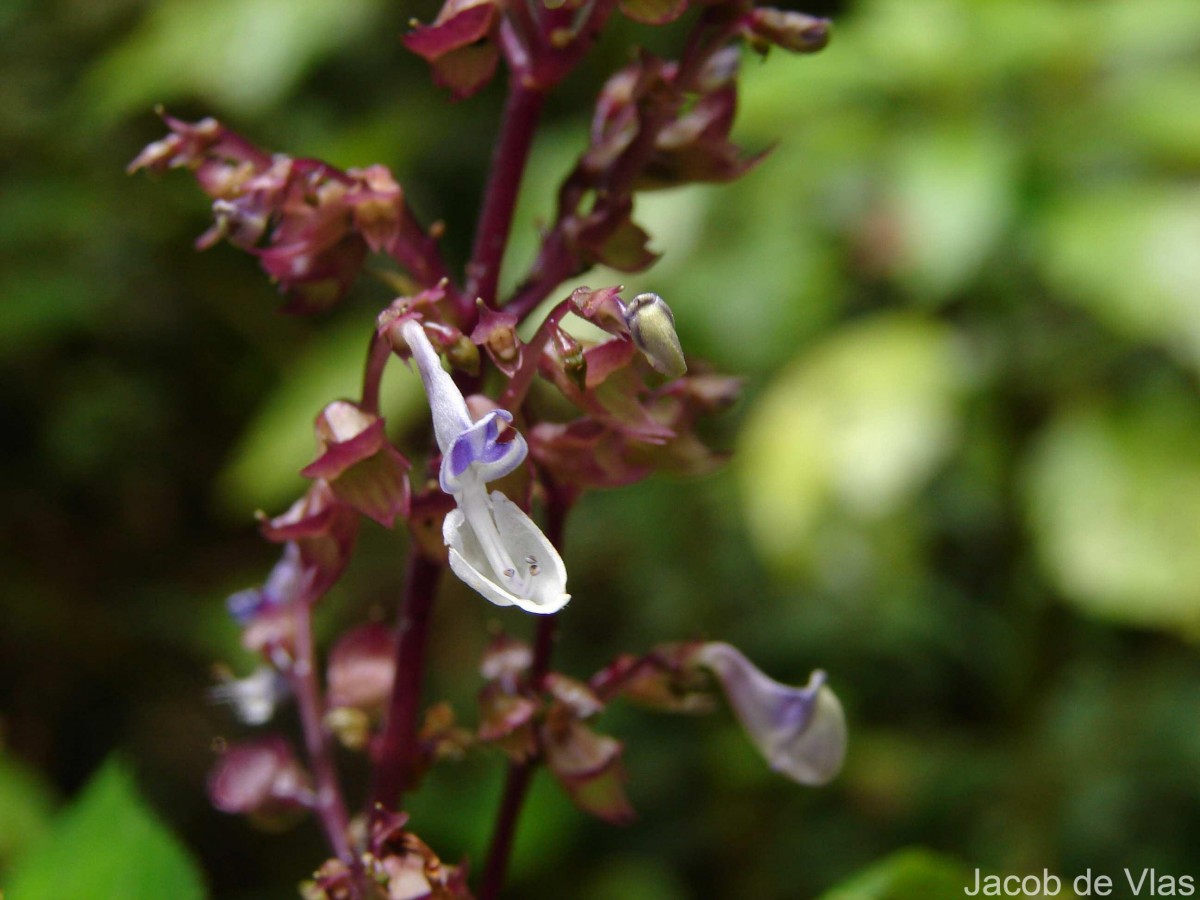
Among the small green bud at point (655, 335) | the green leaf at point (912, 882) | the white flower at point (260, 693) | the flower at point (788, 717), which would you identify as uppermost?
Answer: the small green bud at point (655, 335)

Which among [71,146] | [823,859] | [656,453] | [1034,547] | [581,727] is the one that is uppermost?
[656,453]

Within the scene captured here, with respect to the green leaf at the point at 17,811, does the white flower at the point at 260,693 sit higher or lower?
higher

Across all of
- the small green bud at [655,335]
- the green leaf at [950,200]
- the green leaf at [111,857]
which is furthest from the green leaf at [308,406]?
the small green bud at [655,335]

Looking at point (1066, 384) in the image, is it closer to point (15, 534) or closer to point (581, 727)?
point (581, 727)

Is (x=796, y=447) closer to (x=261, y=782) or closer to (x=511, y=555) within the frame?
(x=261, y=782)

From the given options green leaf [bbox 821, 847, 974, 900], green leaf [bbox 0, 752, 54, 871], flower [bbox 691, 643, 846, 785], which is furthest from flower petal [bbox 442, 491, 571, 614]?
green leaf [bbox 0, 752, 54, 871]

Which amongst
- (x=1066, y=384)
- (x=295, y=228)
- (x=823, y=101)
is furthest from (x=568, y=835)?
(x=295, y=228)

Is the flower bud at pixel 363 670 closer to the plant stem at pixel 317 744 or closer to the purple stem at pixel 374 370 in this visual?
the plant stem at pixel 317 744
